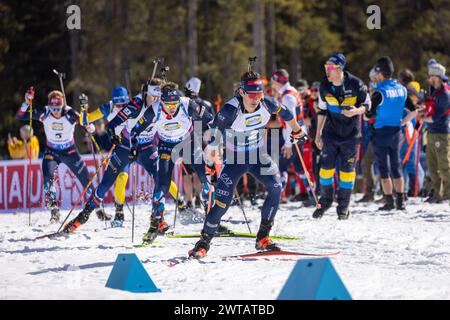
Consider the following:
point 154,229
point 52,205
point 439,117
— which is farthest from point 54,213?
point 439,117

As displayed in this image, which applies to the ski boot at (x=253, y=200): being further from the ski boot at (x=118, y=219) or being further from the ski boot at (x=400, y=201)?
the ski boot at (x=118, y=219)

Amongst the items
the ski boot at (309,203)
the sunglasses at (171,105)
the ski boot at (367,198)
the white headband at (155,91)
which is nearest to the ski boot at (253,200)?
the ski boot at (309,203)

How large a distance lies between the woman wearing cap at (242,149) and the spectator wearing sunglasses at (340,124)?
8.85 feet

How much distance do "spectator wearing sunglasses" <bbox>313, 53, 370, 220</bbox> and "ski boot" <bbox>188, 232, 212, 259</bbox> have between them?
3429 millimetres

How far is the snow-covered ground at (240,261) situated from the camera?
6852 millimetres

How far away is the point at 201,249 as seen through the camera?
8438 millimetres

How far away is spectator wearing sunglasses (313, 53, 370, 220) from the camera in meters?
11.2

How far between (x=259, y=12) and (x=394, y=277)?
18.1m

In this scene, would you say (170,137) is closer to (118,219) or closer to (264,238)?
(118,219)

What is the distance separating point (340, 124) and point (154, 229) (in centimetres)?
317

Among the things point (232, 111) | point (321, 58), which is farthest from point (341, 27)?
point (232, 111)

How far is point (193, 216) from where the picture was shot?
12.4 m

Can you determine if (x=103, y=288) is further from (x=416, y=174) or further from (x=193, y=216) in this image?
(x=416, y=174)

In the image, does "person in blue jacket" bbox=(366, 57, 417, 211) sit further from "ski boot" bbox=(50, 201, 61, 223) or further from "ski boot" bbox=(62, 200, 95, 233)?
"ski boot" bbox=(50, 201, 61, 223)
